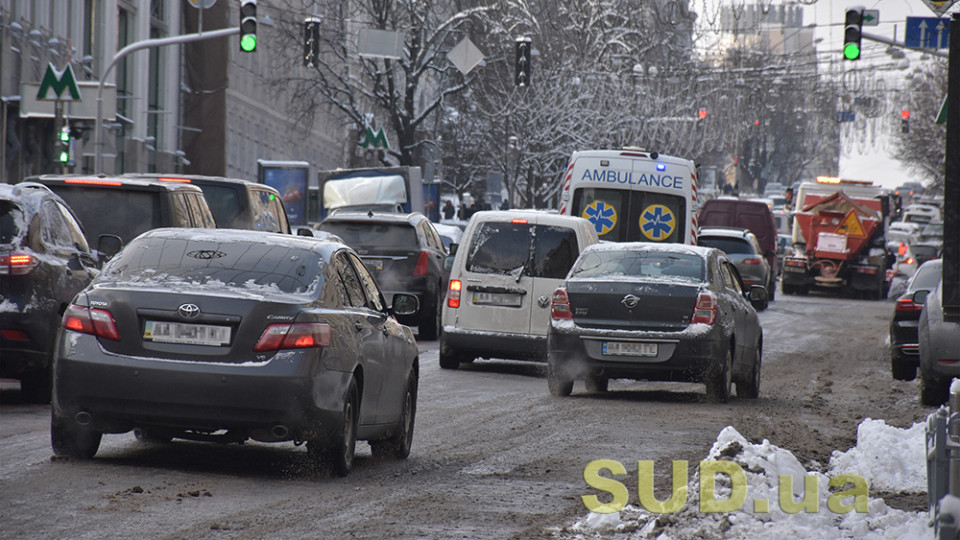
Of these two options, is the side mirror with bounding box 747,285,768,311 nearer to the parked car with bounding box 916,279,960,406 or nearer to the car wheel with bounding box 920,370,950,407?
the parked car with bounding box 916,279,960,406

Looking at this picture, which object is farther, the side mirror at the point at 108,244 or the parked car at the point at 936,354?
the parked car at the point at 936,354

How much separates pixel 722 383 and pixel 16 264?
21.0 ft

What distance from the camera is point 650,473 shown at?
9.51m

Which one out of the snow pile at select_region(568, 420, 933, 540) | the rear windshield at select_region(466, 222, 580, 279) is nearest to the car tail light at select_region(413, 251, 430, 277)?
the rear windshield at select_region(466, 222, 580, 279)

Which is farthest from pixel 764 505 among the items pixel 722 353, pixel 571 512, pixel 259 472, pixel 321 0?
pixel 321 0

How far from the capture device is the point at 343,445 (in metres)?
9.09

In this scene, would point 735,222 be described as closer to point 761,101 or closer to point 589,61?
point 589,61

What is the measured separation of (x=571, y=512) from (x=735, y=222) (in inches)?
1322

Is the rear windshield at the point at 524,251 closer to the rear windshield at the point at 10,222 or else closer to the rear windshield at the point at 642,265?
the rear windshield at the point at 642,265

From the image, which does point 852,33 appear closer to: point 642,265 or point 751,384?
point 751,384

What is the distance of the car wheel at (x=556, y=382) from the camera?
15.3 metres

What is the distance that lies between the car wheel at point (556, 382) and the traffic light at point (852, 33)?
13688 millimetres

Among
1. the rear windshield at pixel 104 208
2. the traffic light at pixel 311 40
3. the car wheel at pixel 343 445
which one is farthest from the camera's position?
the traffic light at pixel 311 40

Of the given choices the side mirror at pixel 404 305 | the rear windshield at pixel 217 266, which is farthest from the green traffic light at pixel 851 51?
the rear windshield at pixel 217 266
